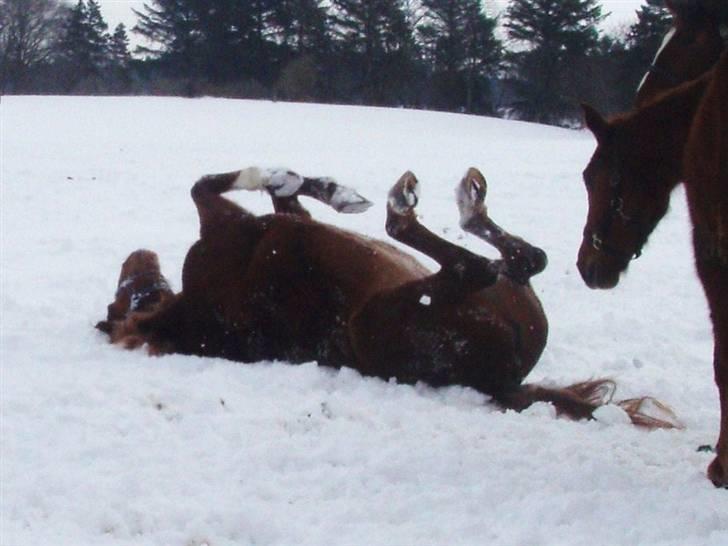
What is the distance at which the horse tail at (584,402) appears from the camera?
4020 mm

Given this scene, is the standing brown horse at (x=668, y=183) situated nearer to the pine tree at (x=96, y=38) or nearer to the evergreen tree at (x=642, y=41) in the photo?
the evergreen tree at (x=642, y=41)

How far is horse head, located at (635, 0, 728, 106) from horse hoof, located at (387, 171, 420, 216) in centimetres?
163

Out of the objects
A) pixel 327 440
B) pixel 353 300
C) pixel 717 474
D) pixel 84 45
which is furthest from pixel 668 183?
pixel 84 45

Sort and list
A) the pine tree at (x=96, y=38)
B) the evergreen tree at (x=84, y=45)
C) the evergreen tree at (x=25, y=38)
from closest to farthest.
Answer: the evergreen tree at (x=25, y=38) < the evergreen tree at (x=84, y=45) < the pine tree at (x=96, y=38)

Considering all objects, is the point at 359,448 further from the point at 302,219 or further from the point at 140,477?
the point at 302,219

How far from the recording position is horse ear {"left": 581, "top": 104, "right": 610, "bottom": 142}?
10.2 ft

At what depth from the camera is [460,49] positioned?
4531cm

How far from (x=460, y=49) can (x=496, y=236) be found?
1663 inches

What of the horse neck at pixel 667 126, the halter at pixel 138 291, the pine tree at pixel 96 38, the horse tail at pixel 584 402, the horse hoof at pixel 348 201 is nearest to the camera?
the horse neck at pixel 667 126

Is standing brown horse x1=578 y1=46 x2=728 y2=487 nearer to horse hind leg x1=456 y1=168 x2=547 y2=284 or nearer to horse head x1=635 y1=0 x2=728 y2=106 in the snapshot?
horse head x1=635 y1=0 x2=728 y2=106

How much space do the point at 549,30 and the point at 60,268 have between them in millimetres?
38621

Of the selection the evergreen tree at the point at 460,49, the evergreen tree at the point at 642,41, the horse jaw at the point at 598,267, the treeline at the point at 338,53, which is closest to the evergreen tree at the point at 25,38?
the treeline at the point at 338,53

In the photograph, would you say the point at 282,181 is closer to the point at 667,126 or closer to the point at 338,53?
the point at 667,126

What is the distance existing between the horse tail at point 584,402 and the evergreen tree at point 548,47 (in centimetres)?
3704
